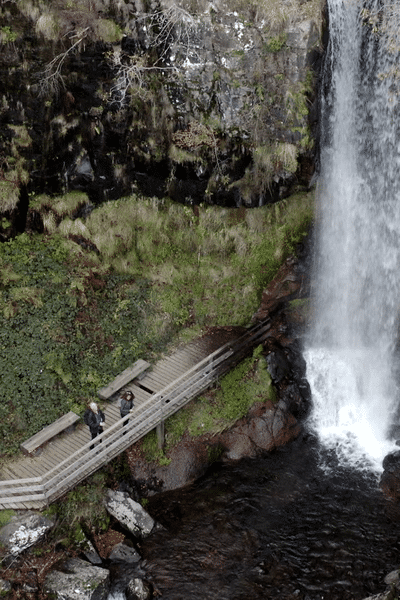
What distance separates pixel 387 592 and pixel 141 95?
16012 mm

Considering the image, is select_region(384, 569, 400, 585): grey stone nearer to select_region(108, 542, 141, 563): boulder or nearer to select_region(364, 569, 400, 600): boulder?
select_region(364, 569, 400, 600): boulder

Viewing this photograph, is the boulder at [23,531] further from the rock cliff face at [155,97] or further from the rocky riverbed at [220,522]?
the rock cliff face at [155,97]

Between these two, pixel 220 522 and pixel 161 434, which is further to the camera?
pixel 161 434

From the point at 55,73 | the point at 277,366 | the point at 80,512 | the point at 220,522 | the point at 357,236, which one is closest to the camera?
the point at 80,512

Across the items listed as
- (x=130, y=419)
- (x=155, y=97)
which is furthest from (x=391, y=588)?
(x=155, y=97)

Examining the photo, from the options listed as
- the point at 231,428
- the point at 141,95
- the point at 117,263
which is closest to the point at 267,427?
the point at 231,428

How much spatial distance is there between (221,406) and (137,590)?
6.21 m

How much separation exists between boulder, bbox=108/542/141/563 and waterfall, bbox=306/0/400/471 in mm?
6812

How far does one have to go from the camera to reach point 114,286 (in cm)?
1919

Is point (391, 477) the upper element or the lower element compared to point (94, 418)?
lower

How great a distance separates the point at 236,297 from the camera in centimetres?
1988

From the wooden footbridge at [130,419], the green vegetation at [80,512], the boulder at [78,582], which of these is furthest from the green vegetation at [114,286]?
the boulder at [78,582]

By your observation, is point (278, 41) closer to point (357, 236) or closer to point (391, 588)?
point (357, 236)

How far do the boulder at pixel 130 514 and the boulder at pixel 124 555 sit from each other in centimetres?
61
